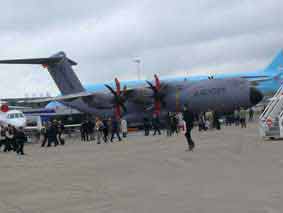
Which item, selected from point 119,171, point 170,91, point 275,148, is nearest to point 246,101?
point 170,91

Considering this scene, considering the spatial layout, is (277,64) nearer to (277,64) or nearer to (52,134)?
(277,64)

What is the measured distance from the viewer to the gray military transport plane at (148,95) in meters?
41.4

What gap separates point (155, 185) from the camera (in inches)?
443

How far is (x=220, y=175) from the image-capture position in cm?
1215

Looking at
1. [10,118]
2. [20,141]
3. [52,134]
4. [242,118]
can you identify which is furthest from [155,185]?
[10,118]

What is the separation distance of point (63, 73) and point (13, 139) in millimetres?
21780

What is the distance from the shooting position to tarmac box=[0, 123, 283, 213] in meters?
8.79

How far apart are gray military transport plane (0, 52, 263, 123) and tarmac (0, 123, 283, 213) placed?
77.5ft

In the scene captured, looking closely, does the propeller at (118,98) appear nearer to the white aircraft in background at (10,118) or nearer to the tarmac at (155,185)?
the white aircraft in background at (10,118)

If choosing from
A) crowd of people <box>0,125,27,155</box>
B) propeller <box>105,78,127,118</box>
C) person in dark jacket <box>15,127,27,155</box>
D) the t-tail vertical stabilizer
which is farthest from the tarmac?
the t-tail vertical stabilizer

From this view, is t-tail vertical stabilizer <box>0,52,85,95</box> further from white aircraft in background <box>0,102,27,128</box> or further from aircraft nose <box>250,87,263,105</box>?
aircraft nose <box>250,87,263,105</box>

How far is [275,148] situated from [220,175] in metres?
6.42

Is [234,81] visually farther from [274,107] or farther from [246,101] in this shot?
[274,107]

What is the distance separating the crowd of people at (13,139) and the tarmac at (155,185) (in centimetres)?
790
